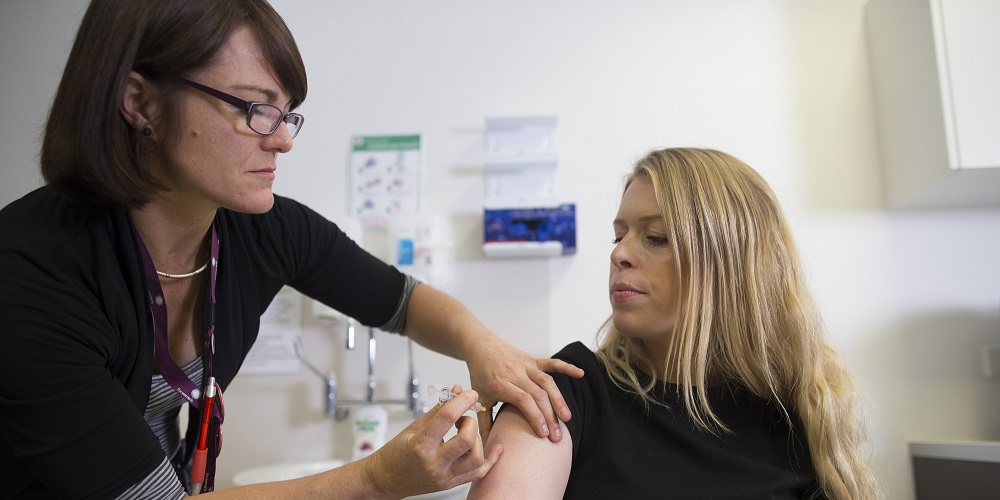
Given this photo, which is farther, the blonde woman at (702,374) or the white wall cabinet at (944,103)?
the white wall cabinet at (944,103)

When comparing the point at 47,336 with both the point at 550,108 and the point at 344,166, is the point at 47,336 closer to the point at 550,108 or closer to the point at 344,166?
the point at 344,166

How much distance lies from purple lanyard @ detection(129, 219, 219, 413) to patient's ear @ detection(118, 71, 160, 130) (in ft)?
0.48

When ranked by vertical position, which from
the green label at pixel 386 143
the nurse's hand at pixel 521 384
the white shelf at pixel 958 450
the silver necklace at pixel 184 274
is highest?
the green label at pixel 386 143

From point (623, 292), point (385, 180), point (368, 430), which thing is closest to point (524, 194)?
point (385, 180)

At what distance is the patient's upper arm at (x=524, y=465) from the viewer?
0.90m

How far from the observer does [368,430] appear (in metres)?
1.97

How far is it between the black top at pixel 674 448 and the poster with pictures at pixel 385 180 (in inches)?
48.9

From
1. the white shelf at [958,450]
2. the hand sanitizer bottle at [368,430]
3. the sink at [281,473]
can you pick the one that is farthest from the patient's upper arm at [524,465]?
the white shelf at [958,450]

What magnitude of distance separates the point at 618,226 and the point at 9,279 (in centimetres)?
91

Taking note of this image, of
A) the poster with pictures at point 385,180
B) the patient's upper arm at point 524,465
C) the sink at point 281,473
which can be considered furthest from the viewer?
the poster with pictures at point 385,180

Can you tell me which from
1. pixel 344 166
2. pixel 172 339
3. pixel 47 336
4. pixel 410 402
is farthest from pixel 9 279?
pixel 344 166

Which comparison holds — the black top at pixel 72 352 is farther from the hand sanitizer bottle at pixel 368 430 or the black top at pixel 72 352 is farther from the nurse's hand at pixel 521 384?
the hand sanitizer bottle at pixel 368 430

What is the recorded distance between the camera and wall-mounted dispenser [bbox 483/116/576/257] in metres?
2.06

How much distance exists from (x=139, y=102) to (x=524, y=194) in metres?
1.36
